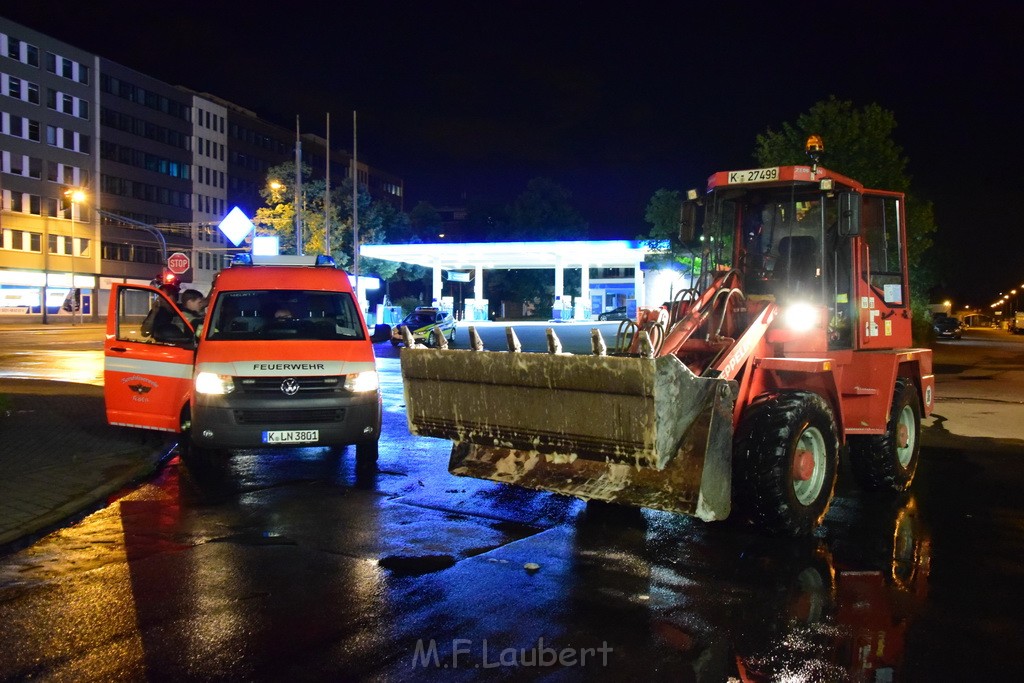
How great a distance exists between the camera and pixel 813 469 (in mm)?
7508

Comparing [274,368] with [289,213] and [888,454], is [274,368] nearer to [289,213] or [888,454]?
[888,454]

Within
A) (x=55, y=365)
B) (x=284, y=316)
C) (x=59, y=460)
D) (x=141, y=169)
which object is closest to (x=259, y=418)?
(x=284, y=316)

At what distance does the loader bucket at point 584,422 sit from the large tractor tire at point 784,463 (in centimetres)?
40

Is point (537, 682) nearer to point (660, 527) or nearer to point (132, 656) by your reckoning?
point (132, 656)

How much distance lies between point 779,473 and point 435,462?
485 centimetres

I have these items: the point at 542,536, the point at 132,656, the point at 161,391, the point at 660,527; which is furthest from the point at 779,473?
the point at 161,391

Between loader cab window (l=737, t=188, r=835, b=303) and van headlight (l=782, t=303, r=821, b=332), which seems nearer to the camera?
van headlight (l=782, t=303, r=821, b=332)

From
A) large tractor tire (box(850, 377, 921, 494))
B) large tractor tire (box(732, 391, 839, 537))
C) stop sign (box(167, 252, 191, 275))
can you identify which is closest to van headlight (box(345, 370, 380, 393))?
large tractor tire (box(732, 391, 839, 537))

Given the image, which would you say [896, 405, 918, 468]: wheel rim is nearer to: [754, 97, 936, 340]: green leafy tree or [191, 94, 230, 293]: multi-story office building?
[754, 97, 936, 340]: green leafy tree

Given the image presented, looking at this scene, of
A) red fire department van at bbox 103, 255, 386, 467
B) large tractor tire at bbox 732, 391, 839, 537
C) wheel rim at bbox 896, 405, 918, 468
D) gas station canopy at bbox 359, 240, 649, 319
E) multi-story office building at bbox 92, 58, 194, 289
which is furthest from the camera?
multi-story office building at bbox 92, 58, 194, 289

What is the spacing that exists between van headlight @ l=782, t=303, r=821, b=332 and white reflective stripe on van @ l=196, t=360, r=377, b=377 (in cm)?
448

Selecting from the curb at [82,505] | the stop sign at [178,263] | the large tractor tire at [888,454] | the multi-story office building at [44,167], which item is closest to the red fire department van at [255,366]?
the curb at [82,505]

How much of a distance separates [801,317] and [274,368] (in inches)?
202

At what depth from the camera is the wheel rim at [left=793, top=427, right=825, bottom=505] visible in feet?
24.3
